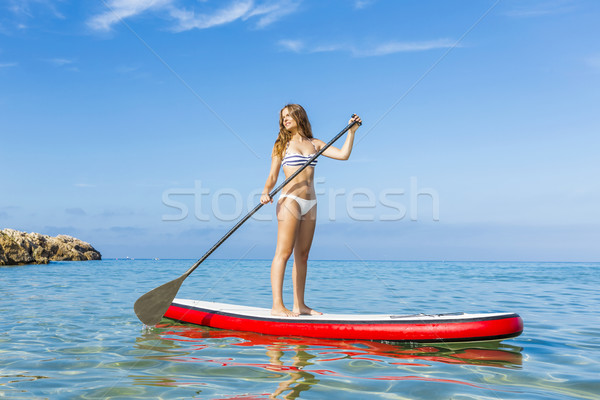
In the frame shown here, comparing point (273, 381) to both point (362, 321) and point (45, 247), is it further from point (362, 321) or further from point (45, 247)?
point (45, 247)

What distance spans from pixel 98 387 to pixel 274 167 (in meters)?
2.87

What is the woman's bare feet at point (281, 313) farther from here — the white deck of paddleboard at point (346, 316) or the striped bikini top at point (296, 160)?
the striped bikini top at point (296, 160)

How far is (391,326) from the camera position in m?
4.38

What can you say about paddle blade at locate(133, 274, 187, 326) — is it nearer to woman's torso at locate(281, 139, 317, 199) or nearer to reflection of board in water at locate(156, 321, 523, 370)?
reflection of board in water at locate(156, 321, 523, 370)

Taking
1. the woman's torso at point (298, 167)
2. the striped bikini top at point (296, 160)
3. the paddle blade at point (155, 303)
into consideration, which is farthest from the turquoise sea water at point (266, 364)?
the striped bikini top at point (296, 160)

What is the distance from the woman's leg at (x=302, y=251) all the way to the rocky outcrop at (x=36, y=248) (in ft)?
89.2

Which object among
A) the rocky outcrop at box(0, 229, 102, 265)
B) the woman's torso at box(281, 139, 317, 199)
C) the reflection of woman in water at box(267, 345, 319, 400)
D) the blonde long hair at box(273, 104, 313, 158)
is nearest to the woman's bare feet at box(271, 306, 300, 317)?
the reflection of woman in water at box(267, 345, 319, 400)

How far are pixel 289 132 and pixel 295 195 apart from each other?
0.77 meters

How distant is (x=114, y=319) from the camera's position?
6.00m

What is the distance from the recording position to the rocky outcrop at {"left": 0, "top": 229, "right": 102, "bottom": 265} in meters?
27.6

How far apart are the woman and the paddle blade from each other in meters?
1.27

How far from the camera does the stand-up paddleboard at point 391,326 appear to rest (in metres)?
4.21

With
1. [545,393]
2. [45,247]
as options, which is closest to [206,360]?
[545,393]

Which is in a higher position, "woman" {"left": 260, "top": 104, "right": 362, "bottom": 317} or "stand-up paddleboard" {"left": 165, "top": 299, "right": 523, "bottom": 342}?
"woman" {"left": 260, "top": 104, "right": 362, "bottom": 317}
